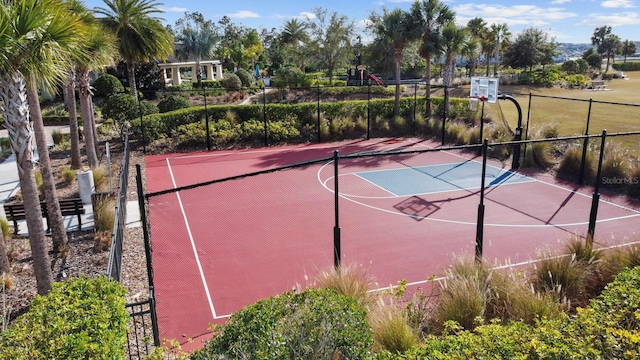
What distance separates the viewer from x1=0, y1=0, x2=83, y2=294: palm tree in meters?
6.59

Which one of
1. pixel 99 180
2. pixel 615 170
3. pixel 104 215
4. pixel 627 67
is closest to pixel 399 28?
pixel 615 170

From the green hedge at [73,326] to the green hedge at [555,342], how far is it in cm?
234

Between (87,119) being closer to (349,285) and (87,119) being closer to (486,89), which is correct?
(349,285)

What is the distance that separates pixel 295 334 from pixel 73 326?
1956mm

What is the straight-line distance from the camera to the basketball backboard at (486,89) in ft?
62.0

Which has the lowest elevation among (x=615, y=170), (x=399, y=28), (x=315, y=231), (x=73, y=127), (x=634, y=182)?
(x=315, y=231)

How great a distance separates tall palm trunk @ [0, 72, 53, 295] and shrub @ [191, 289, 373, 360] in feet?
15.7

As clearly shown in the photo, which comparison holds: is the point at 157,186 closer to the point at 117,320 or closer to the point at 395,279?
the point at 395,279

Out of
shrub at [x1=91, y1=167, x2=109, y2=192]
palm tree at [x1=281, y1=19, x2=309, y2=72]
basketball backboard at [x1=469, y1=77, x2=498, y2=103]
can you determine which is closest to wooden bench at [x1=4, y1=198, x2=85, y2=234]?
shrub at [x1=91, y1=167, x2=109, y2=192]

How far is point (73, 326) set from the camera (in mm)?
4285

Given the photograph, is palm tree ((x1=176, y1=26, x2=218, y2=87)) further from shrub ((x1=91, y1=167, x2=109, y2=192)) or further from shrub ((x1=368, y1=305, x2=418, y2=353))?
shrub ((x1=368, y1=305, x2=418, y2=353))

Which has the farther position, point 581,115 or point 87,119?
point 581,115

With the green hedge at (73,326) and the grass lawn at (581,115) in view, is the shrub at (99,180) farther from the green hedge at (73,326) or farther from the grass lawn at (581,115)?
the grass lawn at (581,115)

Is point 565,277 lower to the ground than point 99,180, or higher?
higher
